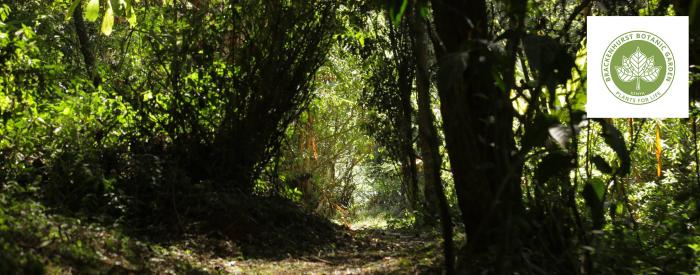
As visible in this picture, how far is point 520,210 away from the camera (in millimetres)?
3881

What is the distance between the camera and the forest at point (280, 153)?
11.9 feet

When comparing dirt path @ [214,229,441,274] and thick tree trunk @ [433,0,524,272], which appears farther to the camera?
dirt path @ [214,229,441,274]

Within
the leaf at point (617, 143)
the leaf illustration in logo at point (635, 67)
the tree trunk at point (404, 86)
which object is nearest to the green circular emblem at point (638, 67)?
the leaf illustration in logo at point (635, 67)

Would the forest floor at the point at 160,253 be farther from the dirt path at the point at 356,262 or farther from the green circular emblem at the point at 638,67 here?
the green circular emblem at the point at 638,67

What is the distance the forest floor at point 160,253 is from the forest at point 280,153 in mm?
20

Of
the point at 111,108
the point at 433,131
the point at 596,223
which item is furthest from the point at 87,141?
the point at 596,223

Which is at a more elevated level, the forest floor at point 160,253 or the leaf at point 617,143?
the leaf at point 617,143

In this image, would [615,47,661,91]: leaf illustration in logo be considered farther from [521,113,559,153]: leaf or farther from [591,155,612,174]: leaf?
[521,113,559,153]: leaf

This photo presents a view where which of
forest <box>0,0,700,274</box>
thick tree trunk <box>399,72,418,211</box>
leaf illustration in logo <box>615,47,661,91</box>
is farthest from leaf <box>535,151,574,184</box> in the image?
thick tree trunk <box>399,72,418,211</box>

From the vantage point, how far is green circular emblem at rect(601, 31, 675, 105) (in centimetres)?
495

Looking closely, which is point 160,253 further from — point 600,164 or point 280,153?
point 600,164

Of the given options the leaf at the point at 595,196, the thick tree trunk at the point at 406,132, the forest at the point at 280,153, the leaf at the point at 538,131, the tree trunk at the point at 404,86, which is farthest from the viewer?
the thick tree trunk at the point at 406,132

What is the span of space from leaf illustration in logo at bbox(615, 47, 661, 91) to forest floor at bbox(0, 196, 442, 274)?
1.79m

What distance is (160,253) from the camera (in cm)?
506
